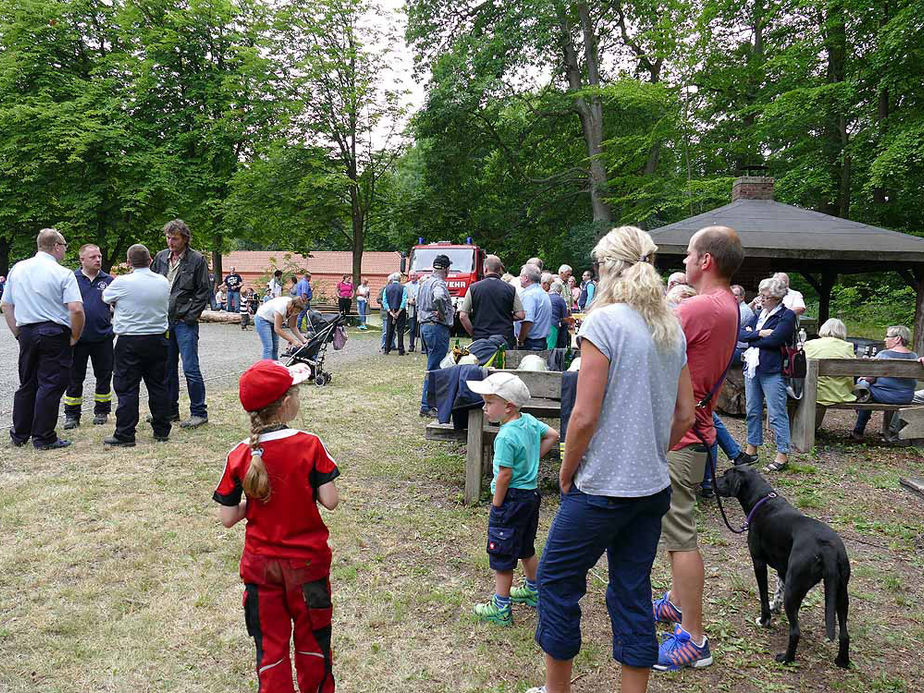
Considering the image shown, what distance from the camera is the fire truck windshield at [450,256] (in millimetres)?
19328

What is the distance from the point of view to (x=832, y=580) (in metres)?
2.92

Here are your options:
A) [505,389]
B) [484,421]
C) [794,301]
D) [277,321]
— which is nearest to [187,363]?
[277,321]

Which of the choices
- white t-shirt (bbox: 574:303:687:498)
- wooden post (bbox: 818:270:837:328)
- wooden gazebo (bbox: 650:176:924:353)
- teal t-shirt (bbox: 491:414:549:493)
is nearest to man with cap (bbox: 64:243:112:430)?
teal t-shirt (bbox: 491:414:549:493)

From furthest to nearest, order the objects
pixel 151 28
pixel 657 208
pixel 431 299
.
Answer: pixel 151 28, pixel 657 208, pixel 431 299

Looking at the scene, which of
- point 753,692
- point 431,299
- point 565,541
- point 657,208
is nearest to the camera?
point 565,541

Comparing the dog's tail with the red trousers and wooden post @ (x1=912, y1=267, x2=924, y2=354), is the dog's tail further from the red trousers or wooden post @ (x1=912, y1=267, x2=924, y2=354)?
wooden post @ (x1=912, y1=267, x2=924, y2=354)

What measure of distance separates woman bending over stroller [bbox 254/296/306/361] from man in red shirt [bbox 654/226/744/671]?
6.56 meters

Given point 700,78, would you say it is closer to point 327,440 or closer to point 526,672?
point 327,440

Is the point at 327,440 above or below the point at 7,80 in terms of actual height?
below

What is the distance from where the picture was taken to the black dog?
2.92 m

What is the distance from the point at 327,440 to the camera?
686cm

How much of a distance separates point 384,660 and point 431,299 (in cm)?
596

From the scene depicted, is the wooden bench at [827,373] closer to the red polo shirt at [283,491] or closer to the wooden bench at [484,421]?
the wooden bench at [484,421]

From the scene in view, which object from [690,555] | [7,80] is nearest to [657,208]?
[690,555]
